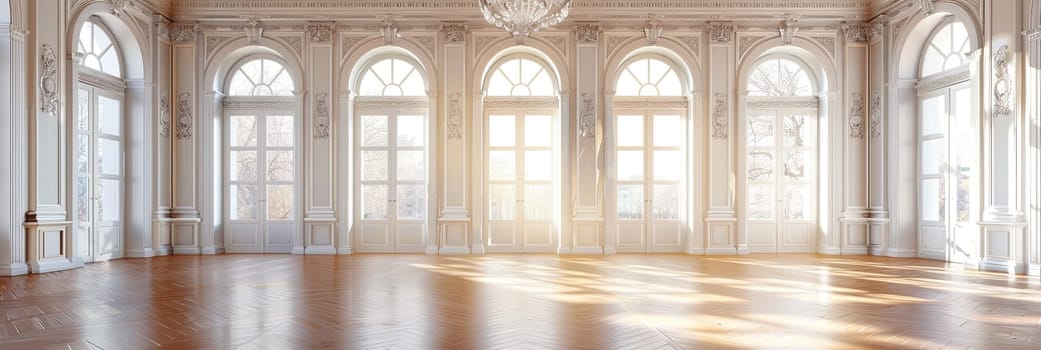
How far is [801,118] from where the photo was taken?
10.3 m

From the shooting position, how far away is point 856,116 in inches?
387

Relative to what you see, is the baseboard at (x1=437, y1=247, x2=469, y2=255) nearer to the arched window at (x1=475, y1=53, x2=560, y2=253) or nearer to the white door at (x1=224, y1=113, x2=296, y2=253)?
the arched window at (x1=475, y1=53, x2=560, y2=253)

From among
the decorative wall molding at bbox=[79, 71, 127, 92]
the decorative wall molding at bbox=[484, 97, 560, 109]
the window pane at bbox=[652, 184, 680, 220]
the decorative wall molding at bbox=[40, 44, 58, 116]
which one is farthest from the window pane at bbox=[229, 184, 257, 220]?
the window pane at bbox=[652, 184, 680, 220]

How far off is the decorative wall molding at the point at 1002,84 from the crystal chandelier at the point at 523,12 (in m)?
5.04

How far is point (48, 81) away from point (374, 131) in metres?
4.11

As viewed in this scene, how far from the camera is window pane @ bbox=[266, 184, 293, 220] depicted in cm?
1012

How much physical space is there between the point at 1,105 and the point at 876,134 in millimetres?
11058

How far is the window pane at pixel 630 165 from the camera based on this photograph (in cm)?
1011

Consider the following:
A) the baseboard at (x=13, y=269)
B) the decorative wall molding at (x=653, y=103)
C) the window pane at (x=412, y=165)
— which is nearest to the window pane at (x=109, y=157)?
the baseboard at (x=13, y=269)

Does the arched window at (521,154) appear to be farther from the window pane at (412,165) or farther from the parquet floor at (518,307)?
the parquet floor at (518,307)

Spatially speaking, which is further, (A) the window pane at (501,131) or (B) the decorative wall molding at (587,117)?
(A) the window pane at (501,131)

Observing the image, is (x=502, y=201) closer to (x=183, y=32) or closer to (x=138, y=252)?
(x=138, y=252)

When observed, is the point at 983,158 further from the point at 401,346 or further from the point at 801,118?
the point at 401,346

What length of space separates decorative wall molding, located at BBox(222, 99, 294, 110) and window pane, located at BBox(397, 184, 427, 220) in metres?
2.13
